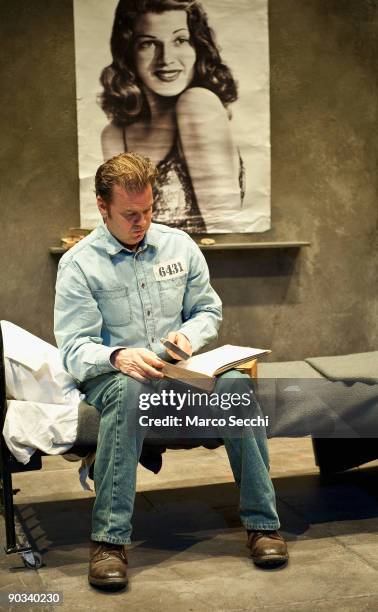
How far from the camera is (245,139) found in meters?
4.81

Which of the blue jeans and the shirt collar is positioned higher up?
Result: the shirt collar

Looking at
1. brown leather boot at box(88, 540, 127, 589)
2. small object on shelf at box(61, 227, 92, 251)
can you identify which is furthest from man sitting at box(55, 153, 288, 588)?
small object on shelf at box(61, 227, 92, 251)

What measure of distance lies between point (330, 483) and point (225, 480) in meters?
0.46

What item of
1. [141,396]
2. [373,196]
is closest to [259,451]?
[141,396]

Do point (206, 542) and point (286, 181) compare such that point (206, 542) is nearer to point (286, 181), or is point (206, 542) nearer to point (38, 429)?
point (38, 429)

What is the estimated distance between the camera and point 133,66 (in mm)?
4613

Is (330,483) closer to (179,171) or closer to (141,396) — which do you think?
(141,396)

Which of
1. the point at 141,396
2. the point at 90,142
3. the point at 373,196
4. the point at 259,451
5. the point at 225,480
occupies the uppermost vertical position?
the point at 90,142

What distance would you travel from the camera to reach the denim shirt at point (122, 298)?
2848 mm

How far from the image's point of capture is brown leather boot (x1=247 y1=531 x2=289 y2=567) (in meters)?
2.70

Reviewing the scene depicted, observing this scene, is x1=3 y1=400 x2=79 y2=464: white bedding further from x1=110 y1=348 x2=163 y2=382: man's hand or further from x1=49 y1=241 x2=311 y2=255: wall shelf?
x1=49 y1=241 x2=311 y2=255: wall shelf

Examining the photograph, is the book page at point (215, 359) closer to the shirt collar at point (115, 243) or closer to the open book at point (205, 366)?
the open book at point (205, 366)

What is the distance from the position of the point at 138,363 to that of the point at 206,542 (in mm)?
746

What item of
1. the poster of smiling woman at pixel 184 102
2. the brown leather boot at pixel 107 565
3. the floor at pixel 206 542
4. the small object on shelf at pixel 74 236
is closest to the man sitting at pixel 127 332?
the brown leather boot at pixel 107 565
